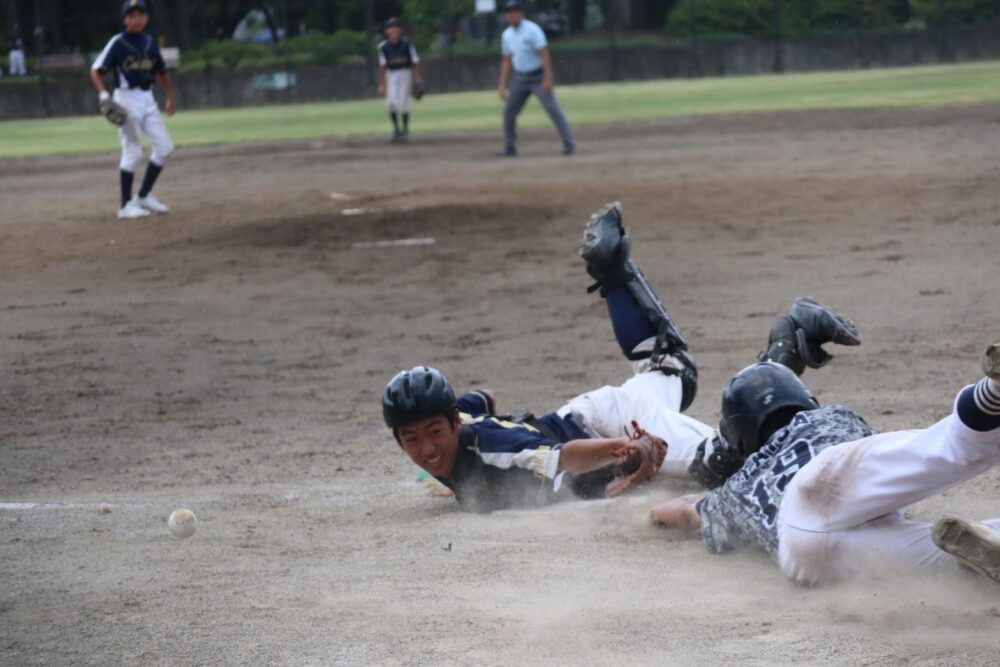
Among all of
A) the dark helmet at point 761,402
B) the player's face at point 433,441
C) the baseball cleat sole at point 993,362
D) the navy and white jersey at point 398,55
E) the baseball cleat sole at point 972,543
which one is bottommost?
the player's face at point 433,441

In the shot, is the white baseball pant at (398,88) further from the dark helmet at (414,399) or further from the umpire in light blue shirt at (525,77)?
the dark helmet at (414,399)

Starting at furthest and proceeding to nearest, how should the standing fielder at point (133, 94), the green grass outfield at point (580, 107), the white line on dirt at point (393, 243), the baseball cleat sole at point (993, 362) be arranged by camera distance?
the green grass outfield at point (580, 107) → the standing fielder at point (133, 94) → the white line on dirt at point (393, 243) → the baseball cleat sole at point (993, 362)

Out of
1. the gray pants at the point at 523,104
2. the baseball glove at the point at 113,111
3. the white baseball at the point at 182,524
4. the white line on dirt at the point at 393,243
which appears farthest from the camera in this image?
the gray pants at the point at 523,104

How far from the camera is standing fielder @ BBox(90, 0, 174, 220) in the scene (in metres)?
13.3

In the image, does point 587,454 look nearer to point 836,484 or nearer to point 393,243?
point 836,484

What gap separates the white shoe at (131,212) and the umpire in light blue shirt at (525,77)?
533 cm

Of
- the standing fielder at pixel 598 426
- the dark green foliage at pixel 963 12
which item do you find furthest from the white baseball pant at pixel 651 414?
the dark green foliage at pixel 963 12

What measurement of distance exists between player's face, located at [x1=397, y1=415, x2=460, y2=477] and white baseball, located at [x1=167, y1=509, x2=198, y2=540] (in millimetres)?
727

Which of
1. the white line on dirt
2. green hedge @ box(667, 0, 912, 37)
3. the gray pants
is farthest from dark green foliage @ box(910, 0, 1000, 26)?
the white line on dirt

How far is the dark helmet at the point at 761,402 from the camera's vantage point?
422cm

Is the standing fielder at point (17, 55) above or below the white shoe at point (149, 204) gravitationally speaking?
above

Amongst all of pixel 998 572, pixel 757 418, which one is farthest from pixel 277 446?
pixel 998 572

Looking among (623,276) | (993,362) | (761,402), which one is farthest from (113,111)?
(993,362)

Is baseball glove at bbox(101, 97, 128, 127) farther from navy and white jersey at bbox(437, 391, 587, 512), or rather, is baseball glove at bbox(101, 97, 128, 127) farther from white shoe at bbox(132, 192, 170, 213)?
navy and white jersey at bbox(437, 391, 587, 512)
